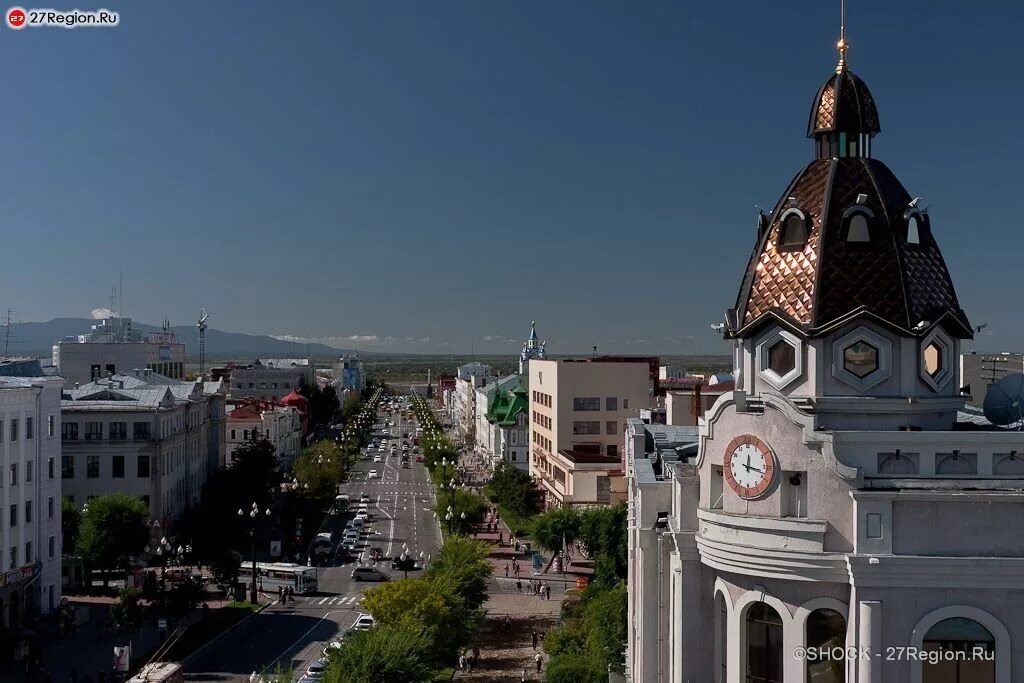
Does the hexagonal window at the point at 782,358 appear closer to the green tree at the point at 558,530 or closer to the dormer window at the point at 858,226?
the dormer window at the point at 858,226

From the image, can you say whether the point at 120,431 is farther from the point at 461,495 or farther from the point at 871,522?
the point at 871,522

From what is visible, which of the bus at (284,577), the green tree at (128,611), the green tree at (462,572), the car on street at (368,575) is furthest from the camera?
the car on street at (368,575)

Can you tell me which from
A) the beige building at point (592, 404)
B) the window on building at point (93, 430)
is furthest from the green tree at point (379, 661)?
the beige building at point (592, 404)

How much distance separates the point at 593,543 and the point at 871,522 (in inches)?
1848

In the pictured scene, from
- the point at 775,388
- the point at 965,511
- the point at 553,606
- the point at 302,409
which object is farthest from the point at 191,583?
the point at 302,409

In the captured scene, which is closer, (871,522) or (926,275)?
(871,522)

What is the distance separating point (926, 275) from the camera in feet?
70.3

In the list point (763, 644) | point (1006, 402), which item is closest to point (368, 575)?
point (763, 644)

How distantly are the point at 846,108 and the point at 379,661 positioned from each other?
67.2ft

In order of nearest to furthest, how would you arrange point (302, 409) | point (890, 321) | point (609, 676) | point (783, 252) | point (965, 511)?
point (965, 511), point (890, 321), point (783, 252), point (609, 676), point (302, 409)

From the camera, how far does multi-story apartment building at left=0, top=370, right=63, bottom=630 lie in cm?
5297

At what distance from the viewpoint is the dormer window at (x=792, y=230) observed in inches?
850

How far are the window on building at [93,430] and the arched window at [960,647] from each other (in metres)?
67.0

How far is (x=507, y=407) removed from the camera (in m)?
124
